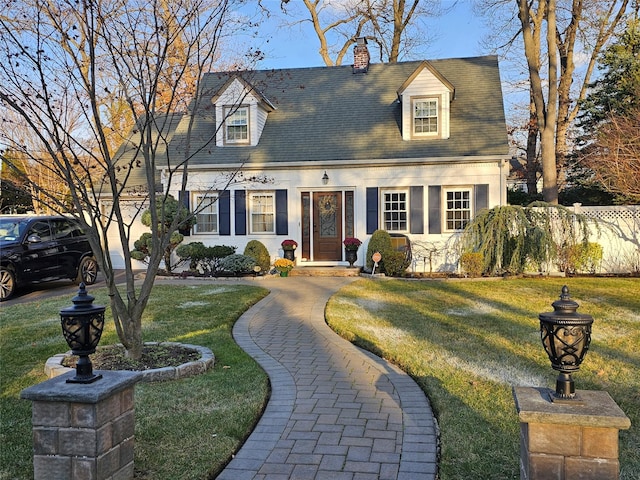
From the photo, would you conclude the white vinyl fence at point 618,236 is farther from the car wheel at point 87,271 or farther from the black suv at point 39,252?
the black suv at point 39,252

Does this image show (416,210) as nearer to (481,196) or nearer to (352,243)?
(481,196)

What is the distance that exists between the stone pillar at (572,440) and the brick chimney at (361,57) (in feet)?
56.2

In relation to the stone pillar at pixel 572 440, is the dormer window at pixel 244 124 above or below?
above

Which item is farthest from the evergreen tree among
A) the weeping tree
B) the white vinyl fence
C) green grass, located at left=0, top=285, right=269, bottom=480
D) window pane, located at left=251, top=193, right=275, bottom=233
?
green grass, located at left=0, top=285, right=269, bottom=480

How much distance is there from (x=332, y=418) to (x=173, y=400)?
1376 mm

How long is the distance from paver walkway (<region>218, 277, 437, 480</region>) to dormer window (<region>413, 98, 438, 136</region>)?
9943 millimetres

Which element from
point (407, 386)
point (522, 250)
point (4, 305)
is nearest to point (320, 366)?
point (407, 386)

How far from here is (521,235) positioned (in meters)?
12.9

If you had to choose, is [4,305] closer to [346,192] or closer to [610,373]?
[346,192]

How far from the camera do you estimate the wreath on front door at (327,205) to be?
15516 millimetres

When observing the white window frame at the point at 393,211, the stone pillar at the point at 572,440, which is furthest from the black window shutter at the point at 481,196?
the stone pillar at the point at 572,440

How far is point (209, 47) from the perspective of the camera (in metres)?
5.88

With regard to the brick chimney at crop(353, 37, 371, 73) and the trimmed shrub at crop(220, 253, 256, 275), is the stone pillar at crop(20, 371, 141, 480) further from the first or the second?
the brick chimney at crop(353, 37, 371, 73)

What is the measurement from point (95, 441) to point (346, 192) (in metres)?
13.0
